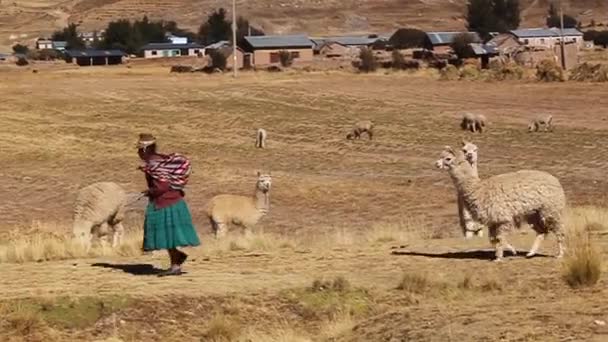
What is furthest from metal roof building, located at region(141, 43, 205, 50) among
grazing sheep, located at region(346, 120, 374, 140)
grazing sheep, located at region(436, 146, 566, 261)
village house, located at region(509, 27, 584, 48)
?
grazing sheep, located at region(436, 146, 566, 261)

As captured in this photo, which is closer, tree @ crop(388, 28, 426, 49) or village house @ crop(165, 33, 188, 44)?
tree @ crop(388, 28, 426, 49)

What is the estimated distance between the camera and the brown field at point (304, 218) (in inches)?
519

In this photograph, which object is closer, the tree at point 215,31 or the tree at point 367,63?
the tree at point 367,63

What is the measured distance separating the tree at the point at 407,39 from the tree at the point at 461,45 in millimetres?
27220

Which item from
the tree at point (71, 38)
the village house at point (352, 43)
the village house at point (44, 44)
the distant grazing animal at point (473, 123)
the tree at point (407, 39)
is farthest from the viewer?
the village house at point (44, 44)

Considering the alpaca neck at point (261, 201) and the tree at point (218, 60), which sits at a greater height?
the alpaca neck at point (261, 201)

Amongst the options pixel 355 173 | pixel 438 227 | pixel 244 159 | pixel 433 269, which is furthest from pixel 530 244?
pixel 244 159

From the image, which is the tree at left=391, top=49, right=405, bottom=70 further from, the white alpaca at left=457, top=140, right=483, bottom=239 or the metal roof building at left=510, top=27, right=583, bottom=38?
the white alpaca at left=457, top=140, right=483, bottom=239

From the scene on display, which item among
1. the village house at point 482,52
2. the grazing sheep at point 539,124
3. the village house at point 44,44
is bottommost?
the village house at point 44,44

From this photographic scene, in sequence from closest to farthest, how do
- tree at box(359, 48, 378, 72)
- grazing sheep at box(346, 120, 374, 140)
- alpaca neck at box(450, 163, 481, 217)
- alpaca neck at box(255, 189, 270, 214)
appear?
alpaca neck at box(450, 163, 481, 217)
alpaca neck at box(255, 189, 270, 214)
grazing sheep at box(346, 120, 374, 140)
tree at box(359, 48, 378, 72)

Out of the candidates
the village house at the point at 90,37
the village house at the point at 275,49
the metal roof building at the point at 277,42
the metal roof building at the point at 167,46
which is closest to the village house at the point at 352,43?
the metal roof building at the point at 277,42

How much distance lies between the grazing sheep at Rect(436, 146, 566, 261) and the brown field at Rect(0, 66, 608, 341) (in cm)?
43

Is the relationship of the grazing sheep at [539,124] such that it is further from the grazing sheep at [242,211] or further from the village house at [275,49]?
the village house at [275,49]

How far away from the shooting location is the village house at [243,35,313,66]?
394ft
